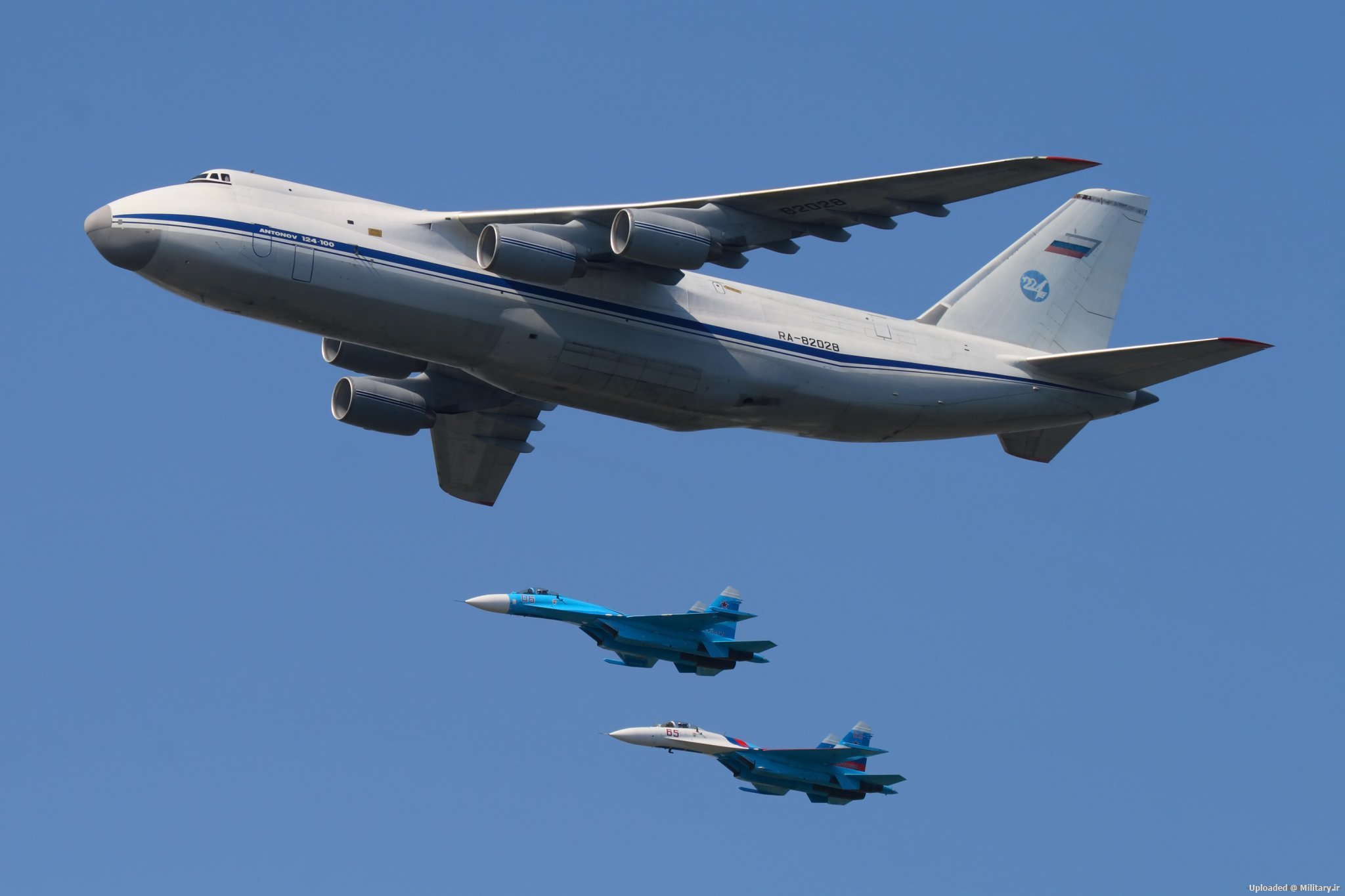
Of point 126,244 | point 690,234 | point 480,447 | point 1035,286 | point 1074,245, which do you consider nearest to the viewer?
point 126,244

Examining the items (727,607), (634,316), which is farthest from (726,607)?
(634,316)

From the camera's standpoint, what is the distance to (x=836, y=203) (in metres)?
24.3

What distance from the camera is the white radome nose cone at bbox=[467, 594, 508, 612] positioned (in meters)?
36.8

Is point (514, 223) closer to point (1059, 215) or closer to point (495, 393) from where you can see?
point (495, 393)

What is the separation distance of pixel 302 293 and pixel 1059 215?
1423cm

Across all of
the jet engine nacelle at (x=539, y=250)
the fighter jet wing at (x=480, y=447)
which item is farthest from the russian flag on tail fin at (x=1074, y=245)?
the jet engine nacelle at (x=539, y=250)

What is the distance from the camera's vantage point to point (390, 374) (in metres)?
26.9

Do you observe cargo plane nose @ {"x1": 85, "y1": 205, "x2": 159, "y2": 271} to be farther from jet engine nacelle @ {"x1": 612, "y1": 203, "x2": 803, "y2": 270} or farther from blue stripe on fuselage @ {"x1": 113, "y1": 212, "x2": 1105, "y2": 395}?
jet engine nacelle @ {"x1": 612, "y1": 203, "x2": 803, "y2": 270}

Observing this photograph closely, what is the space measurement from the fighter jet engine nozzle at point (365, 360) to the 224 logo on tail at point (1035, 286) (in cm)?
1044

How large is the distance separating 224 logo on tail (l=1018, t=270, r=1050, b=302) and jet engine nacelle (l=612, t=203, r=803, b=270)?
6.27 meters

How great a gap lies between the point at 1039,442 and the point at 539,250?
10266mm

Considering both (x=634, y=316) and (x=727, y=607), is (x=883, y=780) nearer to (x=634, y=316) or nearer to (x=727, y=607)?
(x=727, y=607)

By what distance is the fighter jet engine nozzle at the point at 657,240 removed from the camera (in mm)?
23500

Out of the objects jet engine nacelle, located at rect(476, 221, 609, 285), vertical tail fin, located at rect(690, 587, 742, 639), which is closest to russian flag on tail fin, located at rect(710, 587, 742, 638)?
vertical tail fin, located at rect(690, 587, 742, 639)
